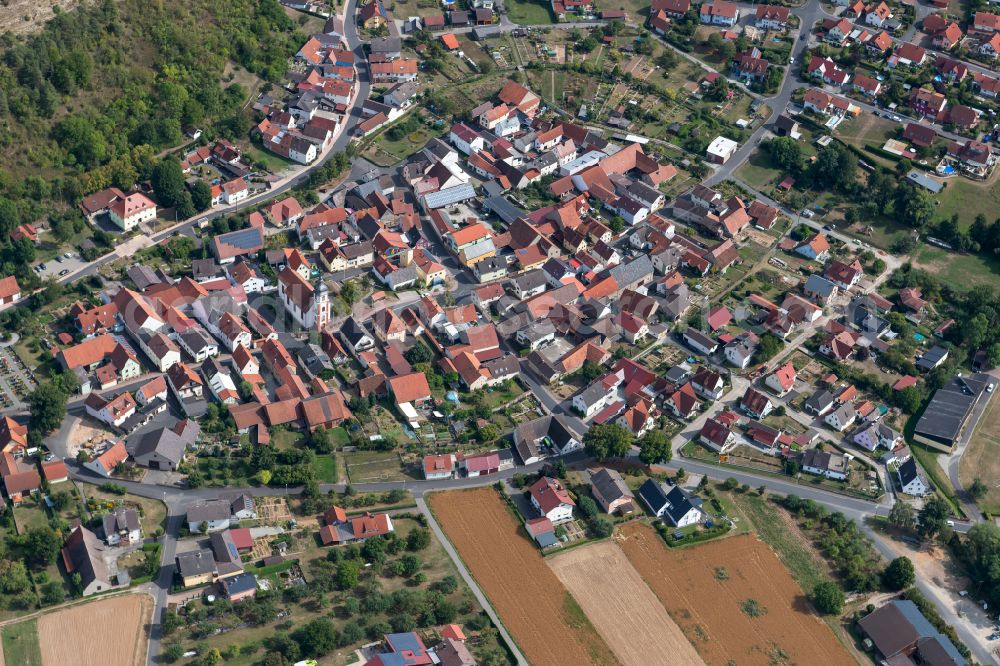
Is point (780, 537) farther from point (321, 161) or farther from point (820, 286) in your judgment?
point (321, 161)

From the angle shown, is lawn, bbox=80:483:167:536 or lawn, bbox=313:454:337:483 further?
lawn, bbox=313:454:337:483

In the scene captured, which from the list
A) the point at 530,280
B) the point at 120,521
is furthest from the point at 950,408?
the point at 120,521

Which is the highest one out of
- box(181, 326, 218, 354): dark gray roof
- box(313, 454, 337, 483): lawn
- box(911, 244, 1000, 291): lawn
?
box(181, 326, 218, 354): dark gray roof

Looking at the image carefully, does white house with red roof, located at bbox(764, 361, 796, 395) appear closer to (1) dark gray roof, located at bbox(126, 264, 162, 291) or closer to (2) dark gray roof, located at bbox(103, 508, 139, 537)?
(2) dark gray roof, located at bbox(103, 508, 139, 537)

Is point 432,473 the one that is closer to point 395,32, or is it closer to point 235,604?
point 235,604

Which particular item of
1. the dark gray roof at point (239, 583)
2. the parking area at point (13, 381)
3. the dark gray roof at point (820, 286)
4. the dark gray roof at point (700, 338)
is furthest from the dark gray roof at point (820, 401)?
the parking area at point (13, 381)

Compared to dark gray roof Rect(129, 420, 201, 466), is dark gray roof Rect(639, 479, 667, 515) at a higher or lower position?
lower

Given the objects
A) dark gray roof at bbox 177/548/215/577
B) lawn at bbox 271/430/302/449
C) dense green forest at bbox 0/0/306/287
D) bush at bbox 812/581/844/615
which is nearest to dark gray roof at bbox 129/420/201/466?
lawn at bbox 271/430/302/449
